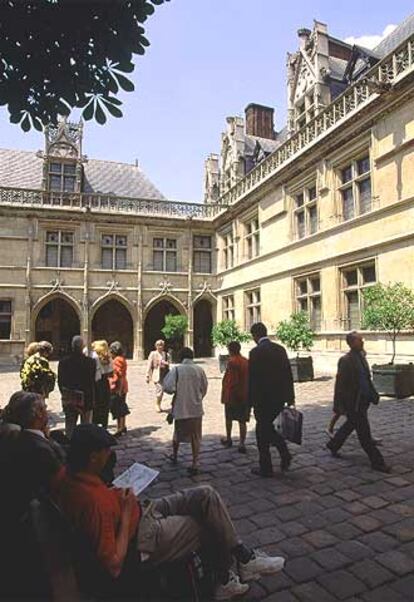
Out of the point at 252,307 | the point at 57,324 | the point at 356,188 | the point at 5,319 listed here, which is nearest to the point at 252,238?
the point at 252,307

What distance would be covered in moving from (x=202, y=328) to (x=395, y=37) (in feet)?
53.4

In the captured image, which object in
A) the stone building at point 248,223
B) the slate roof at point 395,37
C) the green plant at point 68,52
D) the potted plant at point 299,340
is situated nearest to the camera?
the green plant at point 68,52

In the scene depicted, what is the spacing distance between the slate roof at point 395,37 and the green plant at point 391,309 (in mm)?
8839

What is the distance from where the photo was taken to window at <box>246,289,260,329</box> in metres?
19.2

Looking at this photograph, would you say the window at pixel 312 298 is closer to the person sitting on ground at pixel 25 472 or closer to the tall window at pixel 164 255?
the tall window at pixel 164 255

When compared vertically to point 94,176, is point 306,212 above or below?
below

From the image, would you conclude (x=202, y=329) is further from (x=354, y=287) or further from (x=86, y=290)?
(x=354, y=287)

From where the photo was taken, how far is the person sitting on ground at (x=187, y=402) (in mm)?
4906

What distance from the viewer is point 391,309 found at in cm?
969

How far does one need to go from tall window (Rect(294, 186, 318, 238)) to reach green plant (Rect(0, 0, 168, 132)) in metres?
12.0

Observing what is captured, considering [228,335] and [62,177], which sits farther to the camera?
[62,177]

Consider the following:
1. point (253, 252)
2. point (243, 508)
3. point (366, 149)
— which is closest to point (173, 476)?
point (243, 508)

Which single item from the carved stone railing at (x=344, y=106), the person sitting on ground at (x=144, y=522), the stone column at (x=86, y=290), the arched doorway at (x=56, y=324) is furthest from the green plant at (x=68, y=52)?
the arched doorway at (x=56, y=324)

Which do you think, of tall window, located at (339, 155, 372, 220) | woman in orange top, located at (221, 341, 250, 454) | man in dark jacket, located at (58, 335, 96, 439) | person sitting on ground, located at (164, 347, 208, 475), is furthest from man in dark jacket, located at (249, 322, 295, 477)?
tall window, located at (339, 155, 372, 220)
